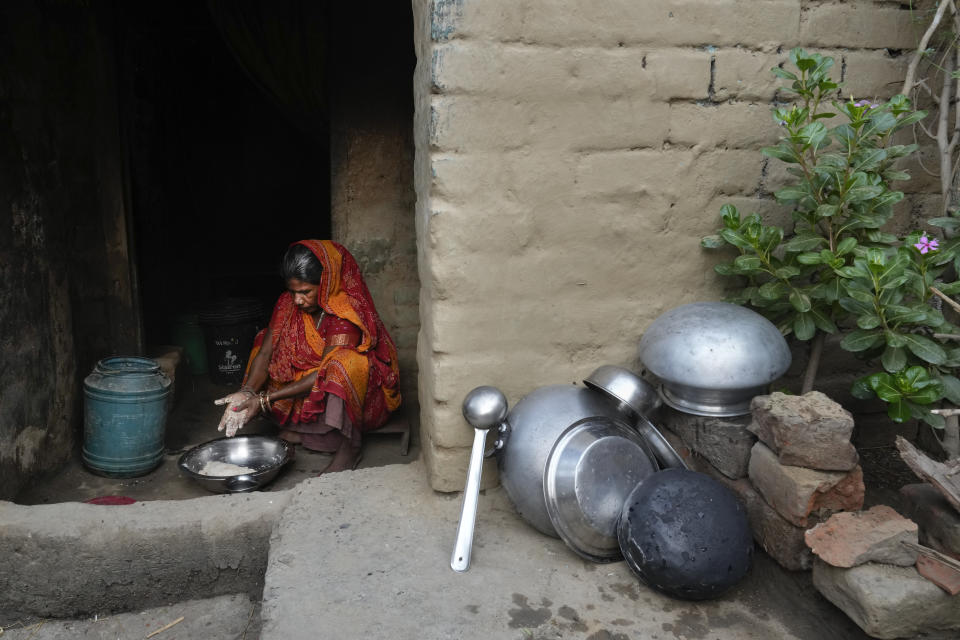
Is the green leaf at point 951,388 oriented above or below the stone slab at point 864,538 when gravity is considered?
above

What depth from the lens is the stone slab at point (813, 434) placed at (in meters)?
1.95

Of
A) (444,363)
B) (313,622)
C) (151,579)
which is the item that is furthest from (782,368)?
(151,579)

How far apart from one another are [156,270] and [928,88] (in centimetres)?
473

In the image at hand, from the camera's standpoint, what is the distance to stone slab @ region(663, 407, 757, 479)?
2.24 m

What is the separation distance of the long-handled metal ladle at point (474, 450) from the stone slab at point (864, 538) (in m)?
0.93

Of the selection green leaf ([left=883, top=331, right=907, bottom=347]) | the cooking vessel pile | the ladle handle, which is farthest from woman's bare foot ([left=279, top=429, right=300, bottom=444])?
green leaf ([left=883, top=331, right=907, bottom=347])

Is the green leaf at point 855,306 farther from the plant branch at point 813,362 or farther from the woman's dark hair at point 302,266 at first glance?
the woman's dark hair at point 302,266

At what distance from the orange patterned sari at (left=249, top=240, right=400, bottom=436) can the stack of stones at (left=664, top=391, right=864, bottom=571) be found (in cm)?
207

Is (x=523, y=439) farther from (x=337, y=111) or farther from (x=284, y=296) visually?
(x=337, y=111)

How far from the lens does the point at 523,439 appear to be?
2291 mm

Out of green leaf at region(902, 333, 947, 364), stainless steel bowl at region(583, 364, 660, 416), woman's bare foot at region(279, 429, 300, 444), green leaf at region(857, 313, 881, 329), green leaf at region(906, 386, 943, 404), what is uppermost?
green leaf at region(857, 313, 881, 329)

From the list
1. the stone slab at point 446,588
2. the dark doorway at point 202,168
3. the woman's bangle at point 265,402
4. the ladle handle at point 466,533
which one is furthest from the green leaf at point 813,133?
the dark doorway at point 202,168

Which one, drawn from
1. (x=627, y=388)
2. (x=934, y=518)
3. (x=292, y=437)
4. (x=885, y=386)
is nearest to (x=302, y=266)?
(x=292, y=437)

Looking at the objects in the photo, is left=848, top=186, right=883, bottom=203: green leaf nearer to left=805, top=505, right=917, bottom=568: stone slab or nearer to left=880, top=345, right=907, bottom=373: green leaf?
left=880, top=345, right=907, bottom=373: green leaf
